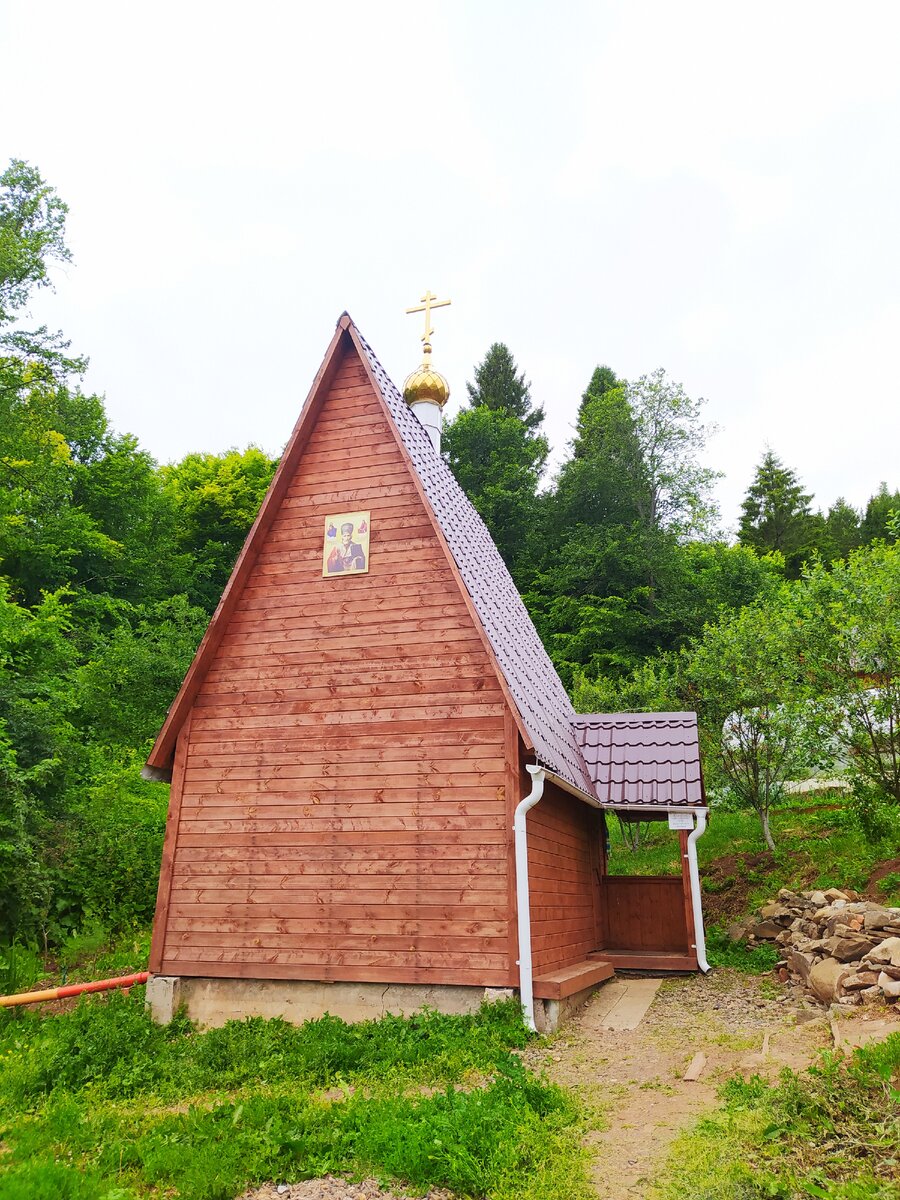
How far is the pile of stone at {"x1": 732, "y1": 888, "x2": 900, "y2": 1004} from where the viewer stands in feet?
23.8

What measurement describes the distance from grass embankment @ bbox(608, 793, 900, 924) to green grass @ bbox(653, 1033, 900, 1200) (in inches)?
237

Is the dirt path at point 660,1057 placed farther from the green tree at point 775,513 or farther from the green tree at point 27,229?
the green tree at point 775,513

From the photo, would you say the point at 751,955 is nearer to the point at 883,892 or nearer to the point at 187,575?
the point at 883,892

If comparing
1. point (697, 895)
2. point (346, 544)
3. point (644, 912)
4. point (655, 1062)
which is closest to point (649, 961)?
point (697, 895)

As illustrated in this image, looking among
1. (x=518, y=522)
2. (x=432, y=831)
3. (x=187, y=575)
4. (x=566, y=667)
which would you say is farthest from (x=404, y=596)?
(x=518, y=522)

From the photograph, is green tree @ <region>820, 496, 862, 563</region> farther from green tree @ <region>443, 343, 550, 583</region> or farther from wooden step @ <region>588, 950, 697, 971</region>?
wooden step @ <region>588, 950, 697, 971</region>

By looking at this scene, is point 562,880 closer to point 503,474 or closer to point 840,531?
point 503,474

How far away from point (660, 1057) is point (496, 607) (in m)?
5.22

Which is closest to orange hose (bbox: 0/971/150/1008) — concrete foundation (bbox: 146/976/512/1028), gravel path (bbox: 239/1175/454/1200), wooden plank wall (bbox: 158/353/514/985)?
concrete foundation (bbox: 146/976/512/1028)

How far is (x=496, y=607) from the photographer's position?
10.5 m

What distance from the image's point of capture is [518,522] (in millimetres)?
33844

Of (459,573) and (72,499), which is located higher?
(72,499)

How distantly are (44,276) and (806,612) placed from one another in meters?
17.7

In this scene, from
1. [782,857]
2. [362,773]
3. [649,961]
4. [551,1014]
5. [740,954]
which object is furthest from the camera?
[782,857]
